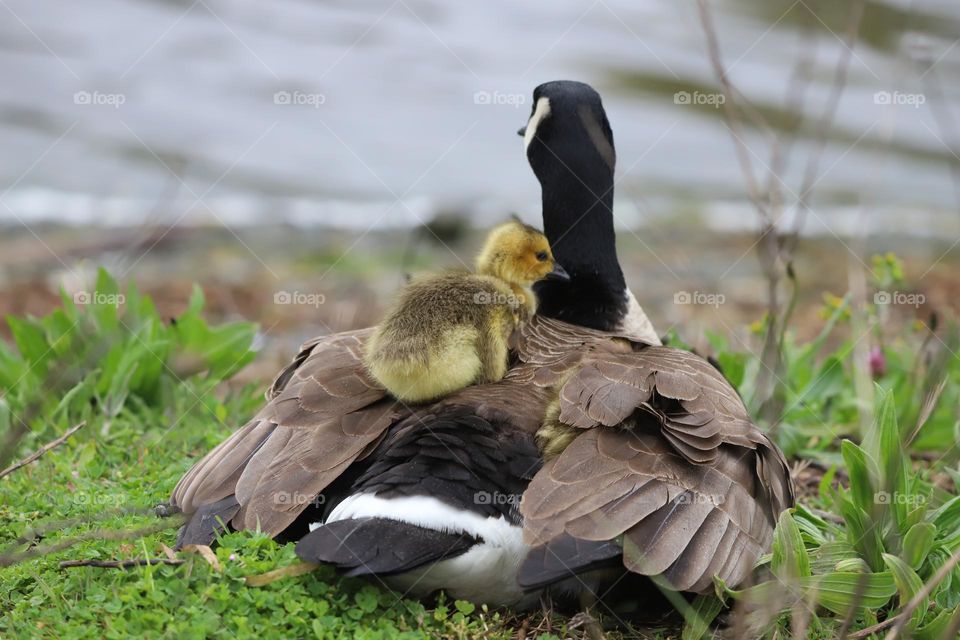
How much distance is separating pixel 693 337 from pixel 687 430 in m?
3.83

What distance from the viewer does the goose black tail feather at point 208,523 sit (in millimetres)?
4285

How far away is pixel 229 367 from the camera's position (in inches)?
267

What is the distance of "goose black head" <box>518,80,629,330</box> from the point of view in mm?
5977

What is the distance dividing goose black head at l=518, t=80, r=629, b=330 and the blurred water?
634 centimetres

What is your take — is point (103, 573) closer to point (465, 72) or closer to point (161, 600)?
point (161, 600)

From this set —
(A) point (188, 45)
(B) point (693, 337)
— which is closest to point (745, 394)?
(B) point (693, 337)
